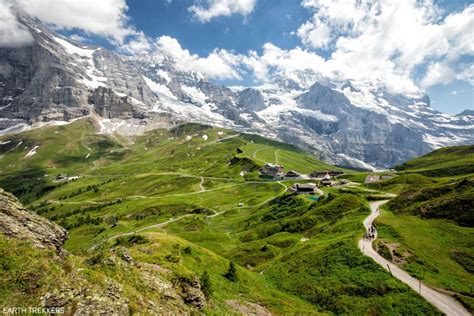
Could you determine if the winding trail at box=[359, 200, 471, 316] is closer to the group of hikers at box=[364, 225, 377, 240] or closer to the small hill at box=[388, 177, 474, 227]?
the group of hikers at box=[364, 225, 377, 240]

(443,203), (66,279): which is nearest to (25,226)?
(66,279)

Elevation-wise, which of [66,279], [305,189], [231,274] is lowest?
A: [231,274]

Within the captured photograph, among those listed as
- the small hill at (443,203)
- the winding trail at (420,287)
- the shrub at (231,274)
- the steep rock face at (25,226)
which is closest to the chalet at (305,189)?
the small hill at (443,203)

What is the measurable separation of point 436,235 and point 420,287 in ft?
66.6

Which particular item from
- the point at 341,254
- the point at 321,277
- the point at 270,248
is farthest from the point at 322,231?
the point at 321,277

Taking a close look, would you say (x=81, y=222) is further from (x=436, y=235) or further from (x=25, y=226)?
(x=436, y=235)

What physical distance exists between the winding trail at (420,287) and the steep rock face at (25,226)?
48.5 meters

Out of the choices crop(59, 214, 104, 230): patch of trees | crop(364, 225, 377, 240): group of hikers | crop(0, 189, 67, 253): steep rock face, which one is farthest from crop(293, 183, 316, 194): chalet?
crop(0, 189, 67, 253): steep rock face

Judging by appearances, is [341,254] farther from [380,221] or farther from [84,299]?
[84,299]

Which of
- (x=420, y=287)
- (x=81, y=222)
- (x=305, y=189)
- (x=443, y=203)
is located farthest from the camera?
(x=81, y=222)

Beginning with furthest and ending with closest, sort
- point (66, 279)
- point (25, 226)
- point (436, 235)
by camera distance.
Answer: point (436, 235) → point (25, 226) → point (66, 279)

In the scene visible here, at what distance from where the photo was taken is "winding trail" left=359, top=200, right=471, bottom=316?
40.9 meters

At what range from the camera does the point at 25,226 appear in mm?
25016

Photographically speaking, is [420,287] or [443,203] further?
[443,203]
